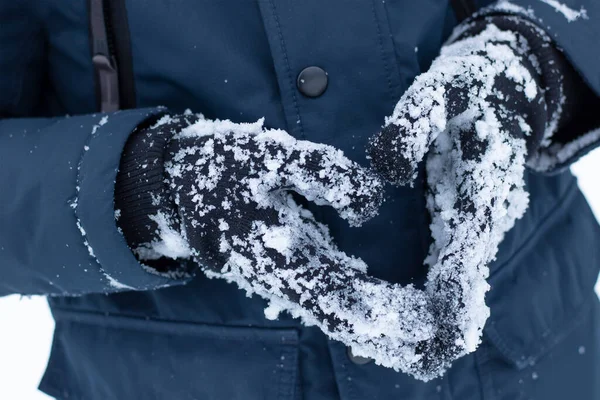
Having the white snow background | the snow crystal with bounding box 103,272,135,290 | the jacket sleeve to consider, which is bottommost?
the white snow background

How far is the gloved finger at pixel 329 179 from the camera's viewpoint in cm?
68

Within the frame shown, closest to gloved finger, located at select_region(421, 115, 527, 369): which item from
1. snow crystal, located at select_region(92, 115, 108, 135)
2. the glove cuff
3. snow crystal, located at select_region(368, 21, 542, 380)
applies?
snow crystal, located at select_region(368, 21, 542, 380)

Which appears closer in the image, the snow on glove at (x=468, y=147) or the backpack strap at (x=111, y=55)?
the snow on glove at (x=468, y=147)

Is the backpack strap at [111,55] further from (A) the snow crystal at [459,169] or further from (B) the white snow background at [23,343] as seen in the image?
(B) the white snow background at [23,343]

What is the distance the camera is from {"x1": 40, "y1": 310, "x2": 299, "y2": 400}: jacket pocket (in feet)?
2.93

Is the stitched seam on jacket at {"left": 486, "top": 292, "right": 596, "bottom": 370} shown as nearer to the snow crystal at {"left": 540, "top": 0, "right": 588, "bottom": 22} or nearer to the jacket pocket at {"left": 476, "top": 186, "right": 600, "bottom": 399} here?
the jacket pocket at {"left": 476, "top": 186, "right": 600, "bottom": 399}

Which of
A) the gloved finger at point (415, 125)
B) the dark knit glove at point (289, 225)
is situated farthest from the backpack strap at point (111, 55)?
the gloved finger at point (415, 125)

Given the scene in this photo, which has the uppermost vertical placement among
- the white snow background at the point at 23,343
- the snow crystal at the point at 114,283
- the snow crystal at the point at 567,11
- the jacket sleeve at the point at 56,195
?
the snow crystal at the point at 567,11

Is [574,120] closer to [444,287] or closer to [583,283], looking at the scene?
[583,283]

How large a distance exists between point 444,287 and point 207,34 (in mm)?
498

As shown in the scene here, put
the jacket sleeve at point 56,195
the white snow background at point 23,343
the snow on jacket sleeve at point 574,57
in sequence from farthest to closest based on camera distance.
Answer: the white snow background at point 23,343
the snow on jacket sleeve at point 574,57
the jacket sleeve at point 56,195

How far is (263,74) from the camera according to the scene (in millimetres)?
839

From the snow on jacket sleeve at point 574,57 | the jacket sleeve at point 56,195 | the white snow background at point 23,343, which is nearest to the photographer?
the jacket sleeve at point 56,195

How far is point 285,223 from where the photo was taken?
726mm
